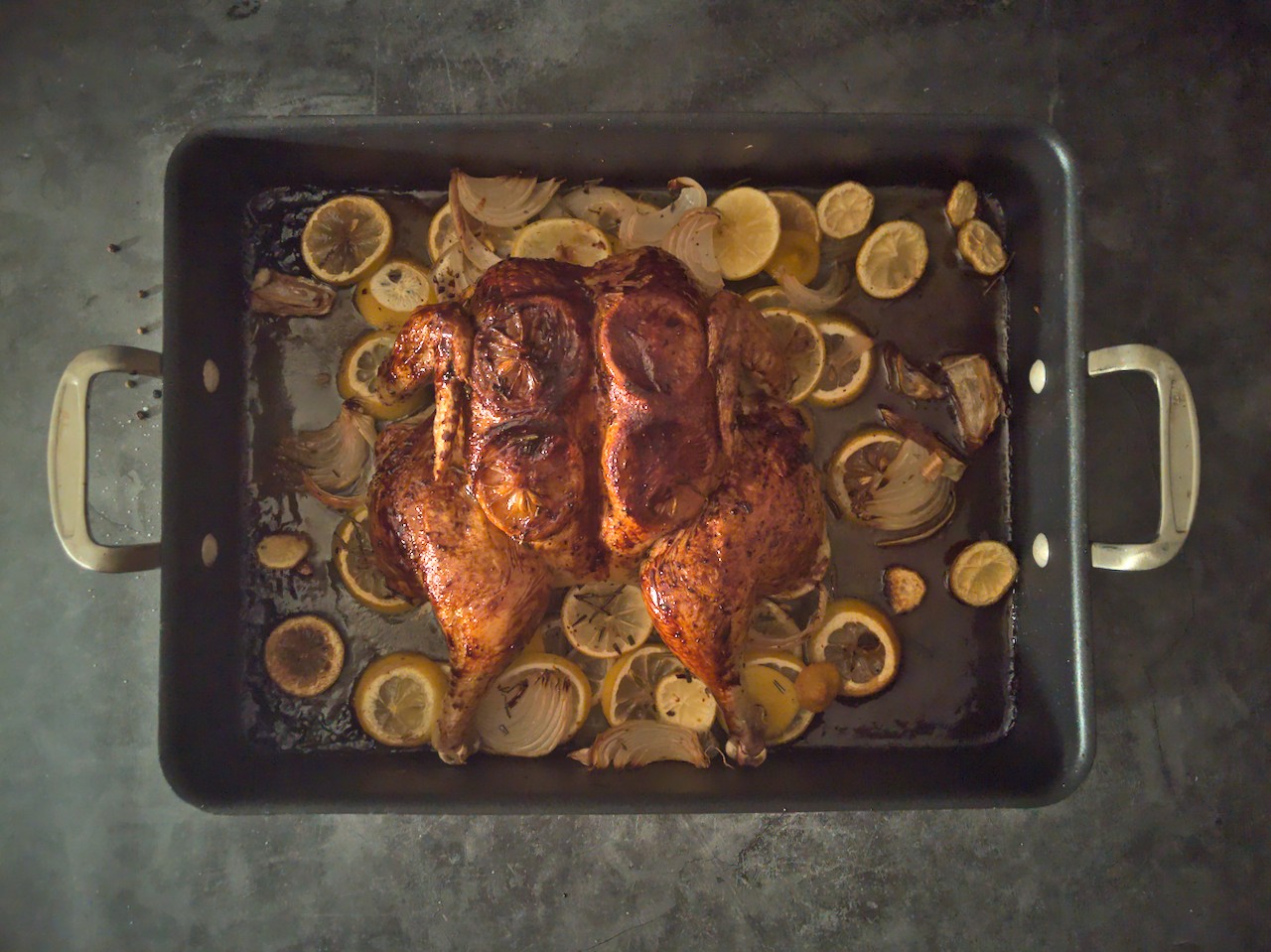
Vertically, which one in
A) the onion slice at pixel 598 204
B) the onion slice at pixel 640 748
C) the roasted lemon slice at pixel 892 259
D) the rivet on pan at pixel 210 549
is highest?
the onion slice at pixel 598 204

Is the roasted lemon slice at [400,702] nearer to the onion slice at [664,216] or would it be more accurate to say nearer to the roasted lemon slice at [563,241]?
the roasted lemon slice at [563,241]

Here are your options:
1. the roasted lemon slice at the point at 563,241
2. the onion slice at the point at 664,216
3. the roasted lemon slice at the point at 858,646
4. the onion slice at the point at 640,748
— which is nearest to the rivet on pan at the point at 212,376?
the roasted lemon slice at the point at 563,241

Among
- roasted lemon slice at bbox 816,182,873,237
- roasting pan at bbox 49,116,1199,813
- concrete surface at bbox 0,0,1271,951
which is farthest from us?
concrete surface at bbox 0,0,1271,951

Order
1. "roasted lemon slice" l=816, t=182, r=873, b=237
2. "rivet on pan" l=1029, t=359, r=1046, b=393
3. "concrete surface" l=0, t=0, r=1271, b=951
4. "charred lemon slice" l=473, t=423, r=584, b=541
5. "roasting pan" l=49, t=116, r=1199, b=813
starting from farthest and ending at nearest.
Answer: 1. "concrete surface" l=0, t=0, r=1271, b=951
2. "roasted lemon slice" l=816, t=182, r=873, b=237
3. "rivet on pan" l=1029, t=359, r=1046, b=393
4. "roasting pan" l=49, t=116, r=1199, b=813
5. "charred lemon slice" l=473, t=423, r=584, b=541

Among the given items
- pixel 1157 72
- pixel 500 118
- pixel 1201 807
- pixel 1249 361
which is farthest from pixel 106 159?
pixel 1201 807

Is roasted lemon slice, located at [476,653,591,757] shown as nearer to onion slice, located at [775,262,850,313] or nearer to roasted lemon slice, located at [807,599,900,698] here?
roasted lemon slice, located at [807,599,900,698]

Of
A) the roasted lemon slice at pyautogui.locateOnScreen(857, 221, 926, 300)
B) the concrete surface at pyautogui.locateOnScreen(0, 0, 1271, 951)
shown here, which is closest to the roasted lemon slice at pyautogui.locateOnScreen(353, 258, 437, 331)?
the concrete surface at pyautogui.locateOnScreen(0, 0, 1271, 951)
